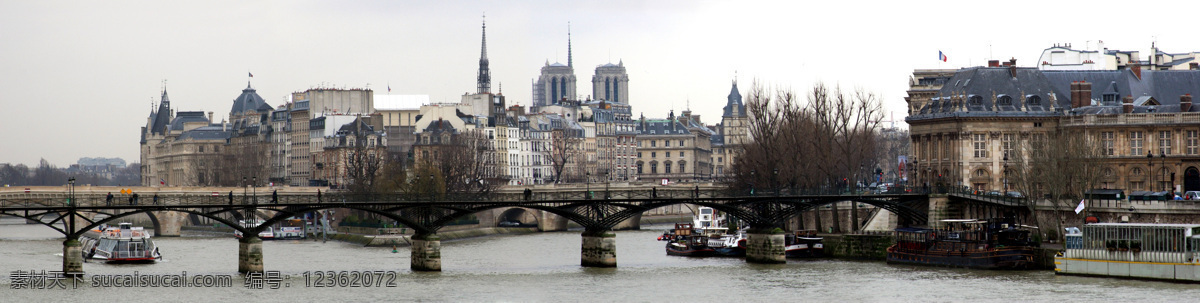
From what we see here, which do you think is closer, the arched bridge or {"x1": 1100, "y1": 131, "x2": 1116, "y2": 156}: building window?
the arched bridge

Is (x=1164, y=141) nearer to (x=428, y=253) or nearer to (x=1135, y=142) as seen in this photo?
(x=1135, y=142)

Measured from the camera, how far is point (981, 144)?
4230 inches

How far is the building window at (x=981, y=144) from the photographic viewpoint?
352 feet

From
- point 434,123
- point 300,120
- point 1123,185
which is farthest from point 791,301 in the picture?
point 300,120

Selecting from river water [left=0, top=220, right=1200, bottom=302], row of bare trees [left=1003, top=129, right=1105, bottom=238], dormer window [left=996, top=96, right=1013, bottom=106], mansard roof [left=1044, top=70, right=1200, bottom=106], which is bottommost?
river water [left=0, top=220, right=1200, bottom=302]

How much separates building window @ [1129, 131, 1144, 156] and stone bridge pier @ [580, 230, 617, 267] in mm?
32999

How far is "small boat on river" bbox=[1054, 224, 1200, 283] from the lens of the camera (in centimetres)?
7056

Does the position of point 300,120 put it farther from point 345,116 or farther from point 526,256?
point 526,256

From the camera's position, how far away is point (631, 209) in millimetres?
87625

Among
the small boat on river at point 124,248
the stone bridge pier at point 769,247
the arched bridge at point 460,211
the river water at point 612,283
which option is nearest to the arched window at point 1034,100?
the arched bridge at point 460,211

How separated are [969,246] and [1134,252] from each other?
11.1m

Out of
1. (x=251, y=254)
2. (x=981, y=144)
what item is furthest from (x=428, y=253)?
(x=981, y=144)

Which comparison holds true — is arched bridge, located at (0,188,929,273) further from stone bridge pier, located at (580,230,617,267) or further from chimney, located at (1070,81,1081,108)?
chimney, located at (1070,81,1081,108)

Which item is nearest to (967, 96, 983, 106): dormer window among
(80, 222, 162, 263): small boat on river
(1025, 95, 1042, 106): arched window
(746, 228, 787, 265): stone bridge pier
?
(1025, 95, 1042, 106): arched window
